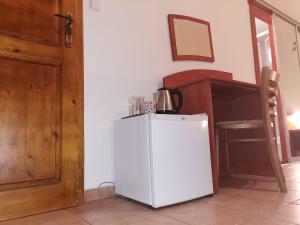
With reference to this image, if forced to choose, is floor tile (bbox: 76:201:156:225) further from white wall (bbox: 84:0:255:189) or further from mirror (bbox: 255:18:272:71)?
mirror (bbox: 255:18:272:71)

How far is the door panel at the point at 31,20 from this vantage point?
4.27 ft

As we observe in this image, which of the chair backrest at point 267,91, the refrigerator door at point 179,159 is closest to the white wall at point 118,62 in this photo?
the refrigerator door at point 179,159

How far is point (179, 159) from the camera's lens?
1352mm

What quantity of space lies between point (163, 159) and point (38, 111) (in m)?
0.74

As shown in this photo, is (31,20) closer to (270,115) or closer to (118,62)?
(118,62)

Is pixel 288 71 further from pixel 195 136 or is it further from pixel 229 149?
pixel 195 136

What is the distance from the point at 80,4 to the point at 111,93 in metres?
0.63

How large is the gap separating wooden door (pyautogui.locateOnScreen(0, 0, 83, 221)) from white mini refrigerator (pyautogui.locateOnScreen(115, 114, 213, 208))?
290 mm

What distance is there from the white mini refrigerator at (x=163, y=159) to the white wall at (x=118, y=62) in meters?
0.16

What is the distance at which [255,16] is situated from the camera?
321 centimetres

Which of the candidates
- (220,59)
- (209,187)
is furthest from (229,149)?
(220,59)

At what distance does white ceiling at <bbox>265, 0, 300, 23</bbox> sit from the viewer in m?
3.43

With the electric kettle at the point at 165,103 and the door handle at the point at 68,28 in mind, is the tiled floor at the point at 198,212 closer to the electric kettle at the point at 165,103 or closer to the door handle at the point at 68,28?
the electric kettle at the point at 165,103

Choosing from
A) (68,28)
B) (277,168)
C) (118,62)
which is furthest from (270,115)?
(68,28)
